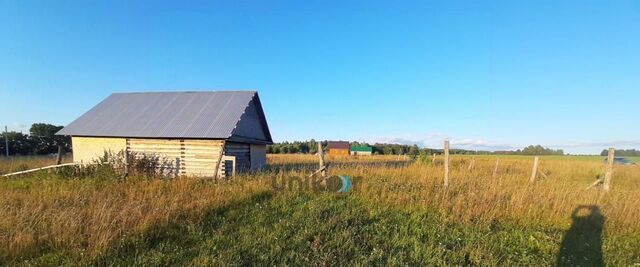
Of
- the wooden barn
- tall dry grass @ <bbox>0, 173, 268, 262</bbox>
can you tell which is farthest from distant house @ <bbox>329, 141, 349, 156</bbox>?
tall dry grass @ <bbox>0, 173, 268, 262</bbox>

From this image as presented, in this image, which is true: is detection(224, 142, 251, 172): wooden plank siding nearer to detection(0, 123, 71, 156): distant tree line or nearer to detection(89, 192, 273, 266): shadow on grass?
detection(89, 192, 273, 266): shadow on grass

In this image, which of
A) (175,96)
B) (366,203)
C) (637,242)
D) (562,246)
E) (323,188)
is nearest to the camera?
(562,246)

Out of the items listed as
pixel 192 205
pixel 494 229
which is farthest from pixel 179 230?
pixel 494 229

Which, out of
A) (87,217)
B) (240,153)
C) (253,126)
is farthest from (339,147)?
(87,217)

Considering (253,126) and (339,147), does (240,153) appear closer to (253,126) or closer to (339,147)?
(253,126)

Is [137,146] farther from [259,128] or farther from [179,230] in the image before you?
[179,230]

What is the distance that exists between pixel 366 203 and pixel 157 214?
422cm

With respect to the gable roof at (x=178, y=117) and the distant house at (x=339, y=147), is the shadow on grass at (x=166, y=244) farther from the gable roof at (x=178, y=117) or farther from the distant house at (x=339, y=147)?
the distant house at (x=339, y=147)

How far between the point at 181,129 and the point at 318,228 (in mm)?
11454

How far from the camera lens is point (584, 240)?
5.94 metres

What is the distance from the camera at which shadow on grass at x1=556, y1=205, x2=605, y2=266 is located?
4.99m

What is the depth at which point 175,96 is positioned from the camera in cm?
1888

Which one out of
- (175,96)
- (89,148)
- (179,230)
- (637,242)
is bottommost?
(637,242)

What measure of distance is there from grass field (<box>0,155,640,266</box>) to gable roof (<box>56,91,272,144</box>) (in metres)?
7.09
